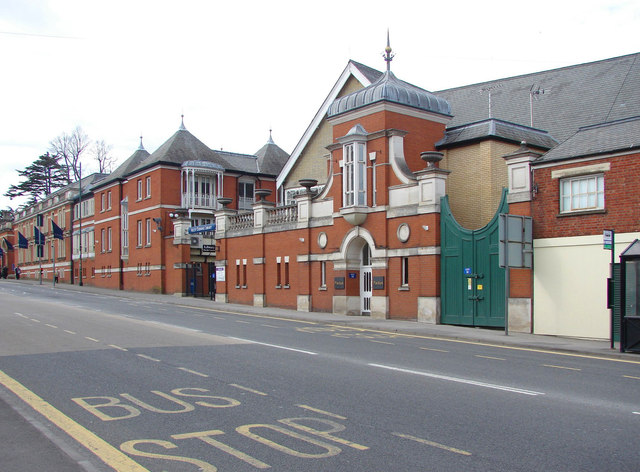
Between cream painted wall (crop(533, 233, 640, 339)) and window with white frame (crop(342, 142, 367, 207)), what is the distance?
27.3 feet

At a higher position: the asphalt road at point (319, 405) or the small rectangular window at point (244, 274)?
the small rectangular window at point (244, 274)

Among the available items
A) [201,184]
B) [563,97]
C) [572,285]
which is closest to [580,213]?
[572,285]

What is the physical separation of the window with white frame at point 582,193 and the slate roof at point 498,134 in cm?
611

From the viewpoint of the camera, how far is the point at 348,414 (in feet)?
25.8

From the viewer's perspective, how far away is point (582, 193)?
739 inches

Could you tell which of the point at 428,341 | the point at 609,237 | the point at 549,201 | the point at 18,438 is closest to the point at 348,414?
the point at 18,438

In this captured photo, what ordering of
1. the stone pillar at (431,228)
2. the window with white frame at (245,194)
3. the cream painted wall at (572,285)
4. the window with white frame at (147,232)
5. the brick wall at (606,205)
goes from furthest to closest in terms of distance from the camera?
the window with white frame at (245,194) < the window with white frame at (147,232) < the stone pillar at (431,228) < the cream painted wall at (572,285) < the brick wall at (606,205)

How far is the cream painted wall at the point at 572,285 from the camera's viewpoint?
59.5 feet

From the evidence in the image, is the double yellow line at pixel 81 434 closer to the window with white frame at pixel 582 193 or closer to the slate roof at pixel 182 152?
the window with white frame at pixel 582 193

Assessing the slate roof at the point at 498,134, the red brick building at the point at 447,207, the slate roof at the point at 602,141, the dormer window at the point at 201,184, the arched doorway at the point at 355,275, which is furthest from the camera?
the dormer window at the point at 201,184

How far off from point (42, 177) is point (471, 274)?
81891 millimetres

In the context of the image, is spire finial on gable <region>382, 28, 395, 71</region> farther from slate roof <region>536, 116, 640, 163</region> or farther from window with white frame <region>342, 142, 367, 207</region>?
slate roof <region>536, 116, 640, 163</region>

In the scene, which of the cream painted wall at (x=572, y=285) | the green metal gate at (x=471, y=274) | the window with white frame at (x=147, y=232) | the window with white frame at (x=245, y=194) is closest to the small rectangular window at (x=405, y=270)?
the green metal gate at (x=471, y=274)

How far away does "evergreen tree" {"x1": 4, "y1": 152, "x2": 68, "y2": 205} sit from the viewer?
8969cm
